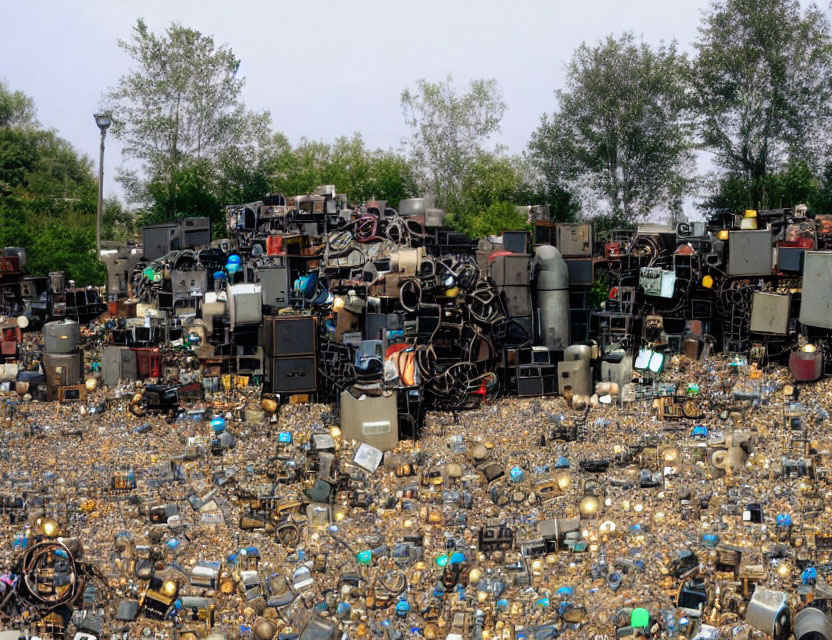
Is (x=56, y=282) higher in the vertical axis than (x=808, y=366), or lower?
higher

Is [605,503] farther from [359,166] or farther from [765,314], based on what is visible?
[359,166]

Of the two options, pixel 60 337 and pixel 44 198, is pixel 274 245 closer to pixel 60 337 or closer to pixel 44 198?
pixel 60 337

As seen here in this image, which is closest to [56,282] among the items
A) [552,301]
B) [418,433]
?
[418,433]

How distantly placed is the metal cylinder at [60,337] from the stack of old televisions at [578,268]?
10895mm

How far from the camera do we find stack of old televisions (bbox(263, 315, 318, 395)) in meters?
20.0

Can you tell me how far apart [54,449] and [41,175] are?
2565 centimetres

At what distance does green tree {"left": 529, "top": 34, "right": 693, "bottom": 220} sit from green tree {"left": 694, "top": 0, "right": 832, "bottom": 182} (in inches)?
38.6

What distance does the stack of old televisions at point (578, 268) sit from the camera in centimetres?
2173

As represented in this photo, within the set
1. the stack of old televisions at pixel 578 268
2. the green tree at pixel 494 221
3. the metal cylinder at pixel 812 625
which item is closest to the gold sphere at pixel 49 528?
the stack of old televisions at pixel 578 268

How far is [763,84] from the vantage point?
31125mm

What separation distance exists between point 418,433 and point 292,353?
310 centimetres

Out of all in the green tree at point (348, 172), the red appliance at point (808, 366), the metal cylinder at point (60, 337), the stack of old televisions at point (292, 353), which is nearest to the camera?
the red appliance at point (808, 366)

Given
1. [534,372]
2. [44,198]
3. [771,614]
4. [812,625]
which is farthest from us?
[44,198]

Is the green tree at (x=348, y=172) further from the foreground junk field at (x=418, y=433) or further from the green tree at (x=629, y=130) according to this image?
the foreground junk field at (x=418, y=433)
